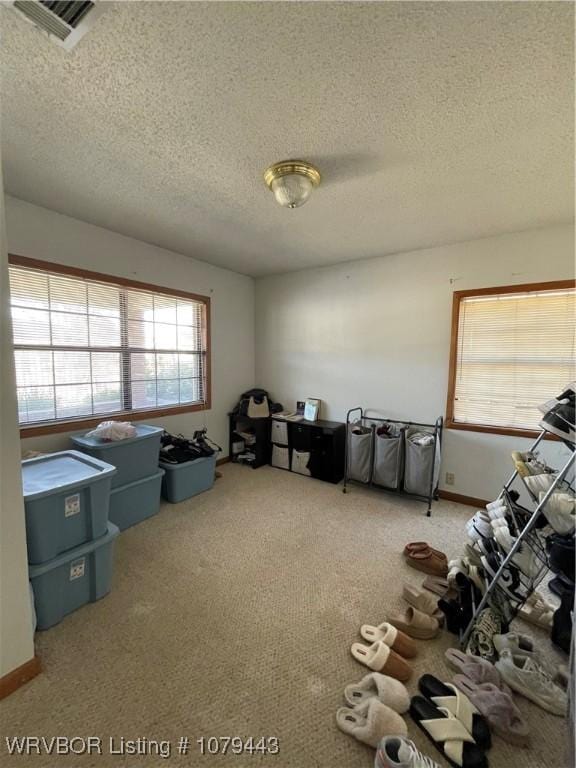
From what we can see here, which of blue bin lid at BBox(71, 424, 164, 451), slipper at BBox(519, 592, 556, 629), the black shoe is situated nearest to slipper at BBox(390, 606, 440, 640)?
slipper at BBox(519, 592, 556, 629)

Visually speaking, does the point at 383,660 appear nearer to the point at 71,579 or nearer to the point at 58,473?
the point at 71,579

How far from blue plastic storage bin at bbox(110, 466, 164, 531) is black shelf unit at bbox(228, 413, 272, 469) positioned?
4.49 ft

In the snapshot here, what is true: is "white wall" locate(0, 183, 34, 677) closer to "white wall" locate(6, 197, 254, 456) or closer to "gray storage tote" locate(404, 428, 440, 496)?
"white wall" locate(6, 197, 254, 456)

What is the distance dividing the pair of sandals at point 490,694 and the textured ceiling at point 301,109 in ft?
8.12

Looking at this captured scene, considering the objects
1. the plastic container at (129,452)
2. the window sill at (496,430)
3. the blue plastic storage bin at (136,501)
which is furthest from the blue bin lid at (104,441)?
the window sill at (496,430)

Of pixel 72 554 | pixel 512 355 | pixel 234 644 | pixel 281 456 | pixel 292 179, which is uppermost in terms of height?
pixel 292 179

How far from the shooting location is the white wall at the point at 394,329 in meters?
2.78

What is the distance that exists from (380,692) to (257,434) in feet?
9.43

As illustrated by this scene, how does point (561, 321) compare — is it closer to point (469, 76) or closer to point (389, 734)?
point (469, 76)

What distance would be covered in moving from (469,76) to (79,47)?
146cm

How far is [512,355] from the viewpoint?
9.18 feet

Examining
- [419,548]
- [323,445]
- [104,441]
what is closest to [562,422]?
[419,548]

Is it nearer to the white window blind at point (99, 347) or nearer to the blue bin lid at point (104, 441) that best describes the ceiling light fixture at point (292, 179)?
the white window blind at point (99, 347)

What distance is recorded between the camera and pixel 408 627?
5.25ft
